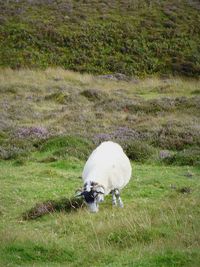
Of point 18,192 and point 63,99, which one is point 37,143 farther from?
point 63,99

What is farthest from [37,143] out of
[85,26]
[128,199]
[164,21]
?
[164,21]

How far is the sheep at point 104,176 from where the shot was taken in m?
11.1

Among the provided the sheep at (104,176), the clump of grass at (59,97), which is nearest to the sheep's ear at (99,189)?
the sheep at (104,176)

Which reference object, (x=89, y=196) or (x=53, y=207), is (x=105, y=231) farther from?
(x=53, y=207)

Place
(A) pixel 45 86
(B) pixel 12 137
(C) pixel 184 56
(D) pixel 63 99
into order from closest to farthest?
(B) pixel 12 137, (D) pixel 63 99, (A) pixel 45 86, (C) pixel 184 56

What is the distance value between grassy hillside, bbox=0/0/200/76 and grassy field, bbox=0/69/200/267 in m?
8.81

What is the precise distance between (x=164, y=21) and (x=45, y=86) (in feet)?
88.2

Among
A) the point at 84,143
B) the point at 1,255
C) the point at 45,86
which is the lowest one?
the point at 45,86

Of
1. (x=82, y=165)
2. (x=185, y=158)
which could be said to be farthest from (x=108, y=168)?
(x=185, y=158)

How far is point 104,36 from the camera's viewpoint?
52.8 m

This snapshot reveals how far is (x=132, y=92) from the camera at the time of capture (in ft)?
114

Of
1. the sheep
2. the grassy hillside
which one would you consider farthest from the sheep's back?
the grassy hillside

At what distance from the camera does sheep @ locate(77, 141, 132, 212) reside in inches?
438

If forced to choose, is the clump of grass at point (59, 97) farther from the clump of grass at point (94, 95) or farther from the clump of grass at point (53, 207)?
the clump of grass at point (53, 207)
